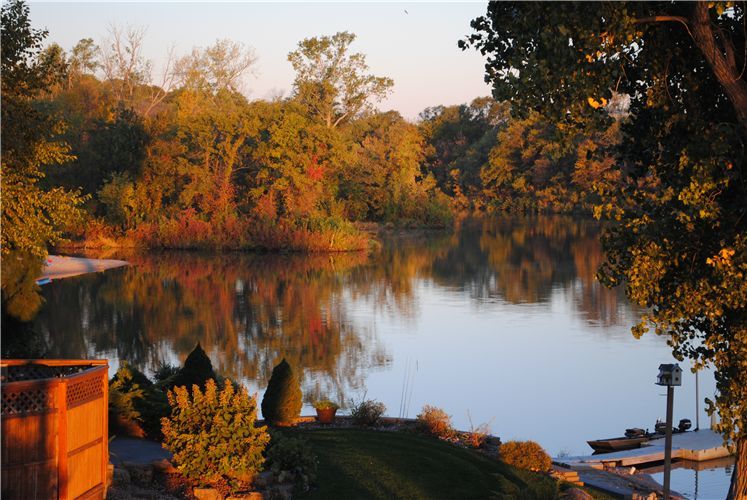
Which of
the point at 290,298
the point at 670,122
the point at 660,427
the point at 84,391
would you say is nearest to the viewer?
the point at 84,391

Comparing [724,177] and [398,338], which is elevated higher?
[724,177]

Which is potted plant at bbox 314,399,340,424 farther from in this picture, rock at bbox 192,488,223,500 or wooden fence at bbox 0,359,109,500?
wooden fence at bbox 0,359,109,500

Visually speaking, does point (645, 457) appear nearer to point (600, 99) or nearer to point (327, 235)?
point (600, 99)

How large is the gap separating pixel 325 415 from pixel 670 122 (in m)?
7.04

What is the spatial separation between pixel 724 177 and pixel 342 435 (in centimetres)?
634

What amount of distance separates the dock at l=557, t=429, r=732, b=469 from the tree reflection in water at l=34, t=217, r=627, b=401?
561cm

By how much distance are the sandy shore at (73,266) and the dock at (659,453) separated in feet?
88.5

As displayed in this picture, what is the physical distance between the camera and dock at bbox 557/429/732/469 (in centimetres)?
1420

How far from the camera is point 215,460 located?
9.78 meters

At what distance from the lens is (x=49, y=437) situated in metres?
7.82

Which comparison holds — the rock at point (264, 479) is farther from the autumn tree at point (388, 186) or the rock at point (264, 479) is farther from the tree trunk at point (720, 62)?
the autumn tree at point (388, 186)

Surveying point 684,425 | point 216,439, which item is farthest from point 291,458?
point 684,425

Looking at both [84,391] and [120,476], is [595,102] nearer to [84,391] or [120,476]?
[84,391]

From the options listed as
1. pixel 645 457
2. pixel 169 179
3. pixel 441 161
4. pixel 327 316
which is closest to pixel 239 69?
pixel 169 179
